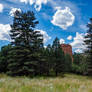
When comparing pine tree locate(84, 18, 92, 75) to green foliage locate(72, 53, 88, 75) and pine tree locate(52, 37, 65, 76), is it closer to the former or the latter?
green foliage locate(72, 53, 88, 75)

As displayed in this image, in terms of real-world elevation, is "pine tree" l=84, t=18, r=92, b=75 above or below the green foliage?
above

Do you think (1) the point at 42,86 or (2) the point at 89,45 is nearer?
(1) the point at 42,86

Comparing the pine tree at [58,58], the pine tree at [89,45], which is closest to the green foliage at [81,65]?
the pine tree at [89,45]

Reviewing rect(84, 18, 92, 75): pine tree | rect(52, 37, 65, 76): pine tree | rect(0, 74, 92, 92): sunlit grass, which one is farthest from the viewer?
rect(52, 37, 65, 76): pine tree

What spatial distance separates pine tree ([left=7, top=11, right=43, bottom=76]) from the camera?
1808 centimetres

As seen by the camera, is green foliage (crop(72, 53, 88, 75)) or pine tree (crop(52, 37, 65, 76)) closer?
green foliage (crop(72, 53, 88, 75))

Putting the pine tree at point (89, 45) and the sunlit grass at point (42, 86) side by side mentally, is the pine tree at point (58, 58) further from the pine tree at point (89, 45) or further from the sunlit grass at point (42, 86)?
the sunlit grass at point (42, 86)

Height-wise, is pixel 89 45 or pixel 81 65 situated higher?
pixel 89 45

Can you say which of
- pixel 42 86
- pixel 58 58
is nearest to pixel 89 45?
pixel 58 58

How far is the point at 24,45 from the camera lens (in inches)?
750

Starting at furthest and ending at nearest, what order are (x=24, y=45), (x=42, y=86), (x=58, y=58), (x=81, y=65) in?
(x=58, y=58)
(x=81, y=65)
(x=24, y=45)
(x=42, y=86)

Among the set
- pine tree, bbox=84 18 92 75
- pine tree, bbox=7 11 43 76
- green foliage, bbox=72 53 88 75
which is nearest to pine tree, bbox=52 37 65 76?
green foliage, bbox=72 53 88 75

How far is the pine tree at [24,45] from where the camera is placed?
18.1 m

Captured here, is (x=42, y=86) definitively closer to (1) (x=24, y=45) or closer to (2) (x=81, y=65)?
(1) (x=24, y=45)
